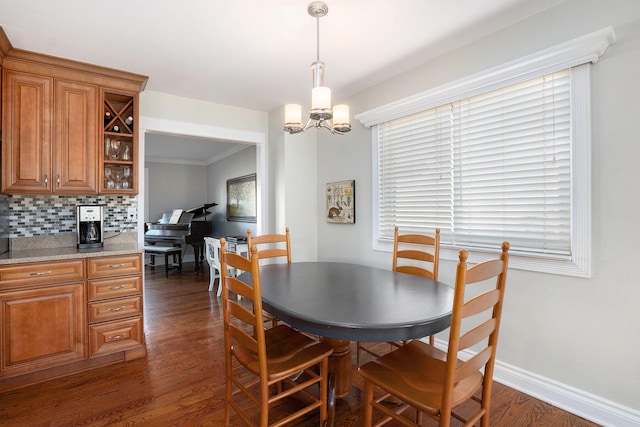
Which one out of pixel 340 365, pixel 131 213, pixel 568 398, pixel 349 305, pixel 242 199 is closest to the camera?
pixel 349 305

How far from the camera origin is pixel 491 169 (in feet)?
7.64

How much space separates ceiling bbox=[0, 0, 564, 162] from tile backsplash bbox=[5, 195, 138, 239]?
1239 mm

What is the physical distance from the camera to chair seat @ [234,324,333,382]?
1.55m

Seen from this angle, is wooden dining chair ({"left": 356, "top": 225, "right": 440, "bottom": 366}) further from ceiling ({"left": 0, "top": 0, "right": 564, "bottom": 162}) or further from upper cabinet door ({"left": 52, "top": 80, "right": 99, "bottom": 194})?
upper cabinet door ({"left": 52, "top": 80, "right": 99, "bottom": 194})

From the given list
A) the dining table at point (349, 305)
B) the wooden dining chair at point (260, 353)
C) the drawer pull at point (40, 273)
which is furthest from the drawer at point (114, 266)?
the wooden dining chair at point (260, 353)

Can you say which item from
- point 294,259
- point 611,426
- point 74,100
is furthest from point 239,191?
point 611,426

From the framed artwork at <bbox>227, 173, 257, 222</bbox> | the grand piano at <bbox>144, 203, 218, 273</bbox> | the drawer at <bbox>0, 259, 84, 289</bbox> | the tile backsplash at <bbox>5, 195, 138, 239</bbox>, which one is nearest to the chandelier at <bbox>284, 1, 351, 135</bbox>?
the drawer at <bbox>0, 259, 84, 289</bbox>

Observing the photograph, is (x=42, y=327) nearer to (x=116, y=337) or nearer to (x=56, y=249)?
(x=116, y=337)

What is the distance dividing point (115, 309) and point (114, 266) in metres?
0.36

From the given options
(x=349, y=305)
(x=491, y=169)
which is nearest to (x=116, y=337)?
(x=349, y=305)

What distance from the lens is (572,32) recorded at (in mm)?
1916

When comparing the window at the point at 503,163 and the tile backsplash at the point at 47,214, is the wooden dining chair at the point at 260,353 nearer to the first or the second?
the window at the point at 503,163

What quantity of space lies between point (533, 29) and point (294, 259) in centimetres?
304

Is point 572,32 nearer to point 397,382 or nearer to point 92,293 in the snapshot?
point 397,382
